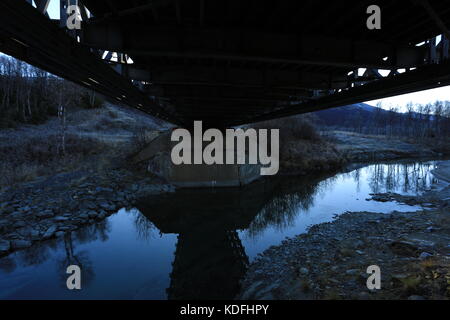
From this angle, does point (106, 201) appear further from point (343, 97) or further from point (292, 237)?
point (343, 97)

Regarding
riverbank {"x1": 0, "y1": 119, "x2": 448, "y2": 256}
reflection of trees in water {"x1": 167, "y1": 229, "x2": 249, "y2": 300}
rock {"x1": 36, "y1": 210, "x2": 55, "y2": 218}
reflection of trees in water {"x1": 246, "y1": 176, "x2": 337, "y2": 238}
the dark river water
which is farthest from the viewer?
reflection of trees in water {"x1": 246, "y1": 176, "x2": 337, "y2": 238}

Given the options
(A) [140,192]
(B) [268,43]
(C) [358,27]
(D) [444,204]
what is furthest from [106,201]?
(D) [444,204]

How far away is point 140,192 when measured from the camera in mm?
17438

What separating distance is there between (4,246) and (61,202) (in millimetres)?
3982

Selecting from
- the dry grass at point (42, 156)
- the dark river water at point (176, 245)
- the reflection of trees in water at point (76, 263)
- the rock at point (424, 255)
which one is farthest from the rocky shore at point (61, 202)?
the rock at point (424, 255)

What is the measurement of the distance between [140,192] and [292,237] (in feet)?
38.6

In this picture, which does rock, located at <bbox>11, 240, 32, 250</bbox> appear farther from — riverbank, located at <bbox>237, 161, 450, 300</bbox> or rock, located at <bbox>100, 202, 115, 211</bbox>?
riverbank, located at <bbox>237, 161, 450, 300</bbox>

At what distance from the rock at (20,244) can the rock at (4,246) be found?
0.14 meters

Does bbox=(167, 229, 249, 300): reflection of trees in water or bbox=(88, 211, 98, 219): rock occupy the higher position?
bbox=(88, 211, 98, 219): rock

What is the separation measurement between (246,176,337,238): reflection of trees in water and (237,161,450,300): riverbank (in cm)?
249

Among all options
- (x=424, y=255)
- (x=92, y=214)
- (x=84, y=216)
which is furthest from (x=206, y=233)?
(x=424, y=255)

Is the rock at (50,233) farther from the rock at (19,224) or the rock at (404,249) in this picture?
the rock at (404,249)

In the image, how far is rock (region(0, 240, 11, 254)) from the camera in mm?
8438

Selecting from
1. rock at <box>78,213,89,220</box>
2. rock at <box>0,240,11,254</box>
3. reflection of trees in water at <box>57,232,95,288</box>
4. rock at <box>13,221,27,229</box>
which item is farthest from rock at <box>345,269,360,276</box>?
rock at <box>13,221,27,229</box>
